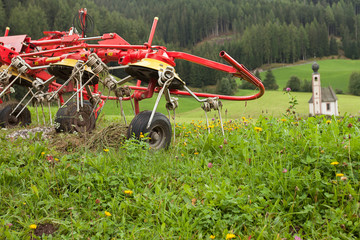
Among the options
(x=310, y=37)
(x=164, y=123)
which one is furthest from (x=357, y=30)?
(x=164, y=123)

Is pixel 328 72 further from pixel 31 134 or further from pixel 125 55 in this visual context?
pixel 31 134

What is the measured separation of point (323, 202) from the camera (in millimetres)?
2512

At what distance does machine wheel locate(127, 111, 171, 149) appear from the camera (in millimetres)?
3987

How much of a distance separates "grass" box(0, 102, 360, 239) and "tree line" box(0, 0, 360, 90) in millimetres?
52891

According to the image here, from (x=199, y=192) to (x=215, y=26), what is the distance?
135458 mm

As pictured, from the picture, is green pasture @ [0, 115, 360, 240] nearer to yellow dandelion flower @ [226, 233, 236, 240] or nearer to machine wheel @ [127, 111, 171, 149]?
yellow dandelion flower @ [226, 233, 236, 240]

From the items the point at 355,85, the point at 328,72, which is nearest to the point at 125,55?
the point at 355,85

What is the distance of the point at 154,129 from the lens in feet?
14.0

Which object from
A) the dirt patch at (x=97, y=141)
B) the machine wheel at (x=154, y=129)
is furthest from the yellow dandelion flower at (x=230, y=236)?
the dirt patch at (x=97, y=141)

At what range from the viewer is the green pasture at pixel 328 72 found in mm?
72250

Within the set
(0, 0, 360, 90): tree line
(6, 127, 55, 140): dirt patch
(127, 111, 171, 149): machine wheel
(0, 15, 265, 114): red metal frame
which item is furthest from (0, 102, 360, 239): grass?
(0, 0, 360, 90): tree line

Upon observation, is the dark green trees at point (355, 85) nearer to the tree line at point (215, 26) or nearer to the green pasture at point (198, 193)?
the tree line at point (215, 26)

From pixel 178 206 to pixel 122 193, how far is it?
2.08 ft

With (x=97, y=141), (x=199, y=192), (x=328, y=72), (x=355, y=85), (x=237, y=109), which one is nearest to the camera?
(x=199, y=192)
